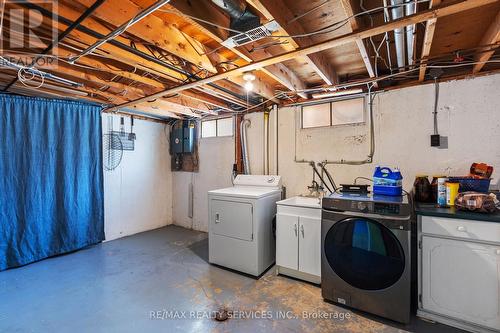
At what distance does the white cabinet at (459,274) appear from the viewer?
5.50 ft

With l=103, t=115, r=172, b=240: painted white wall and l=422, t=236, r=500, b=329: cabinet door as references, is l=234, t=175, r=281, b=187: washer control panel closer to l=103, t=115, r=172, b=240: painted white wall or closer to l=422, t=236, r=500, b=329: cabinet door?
l=422, t=236, r=500, b=329: cabinet door

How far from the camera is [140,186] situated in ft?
14.0

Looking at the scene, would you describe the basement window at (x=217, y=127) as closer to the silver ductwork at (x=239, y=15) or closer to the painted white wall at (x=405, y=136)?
the painted white wall at (x=405, y=136)

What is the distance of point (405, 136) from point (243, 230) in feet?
6.91

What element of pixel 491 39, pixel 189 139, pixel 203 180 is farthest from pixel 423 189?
pixel 189 139

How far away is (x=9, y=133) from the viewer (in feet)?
9.25

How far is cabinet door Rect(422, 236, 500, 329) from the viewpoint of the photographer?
1.67 m

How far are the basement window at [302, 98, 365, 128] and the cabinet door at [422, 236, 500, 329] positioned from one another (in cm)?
159

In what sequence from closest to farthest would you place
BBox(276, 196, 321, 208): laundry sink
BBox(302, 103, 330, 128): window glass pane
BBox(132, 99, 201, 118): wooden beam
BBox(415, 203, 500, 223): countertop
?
BBox(415, 203, 500, 223): countertop < BBox(276, 196, 321, 208): laundry sink < BBox(302, 103, 330, 128): window glass pane < BBox(132, 99, 201, 118): wooden beam

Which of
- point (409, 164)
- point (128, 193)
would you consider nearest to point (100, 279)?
point (128, 193)

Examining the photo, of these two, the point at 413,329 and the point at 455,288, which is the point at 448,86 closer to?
the point at 455,288

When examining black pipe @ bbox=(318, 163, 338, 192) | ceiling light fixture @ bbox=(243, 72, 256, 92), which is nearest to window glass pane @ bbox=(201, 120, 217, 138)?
ceiling light fixture @ bbox=(243, 72, 256, 92)

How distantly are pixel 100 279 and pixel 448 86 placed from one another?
13.9 ft

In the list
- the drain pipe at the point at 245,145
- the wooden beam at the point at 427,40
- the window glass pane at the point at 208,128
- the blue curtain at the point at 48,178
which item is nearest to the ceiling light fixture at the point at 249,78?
the drain pipe at the point at 245,145
